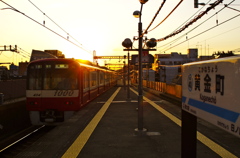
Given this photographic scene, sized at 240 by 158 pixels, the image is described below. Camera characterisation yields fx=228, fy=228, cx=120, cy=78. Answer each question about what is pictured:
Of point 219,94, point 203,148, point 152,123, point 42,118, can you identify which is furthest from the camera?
point 42,118

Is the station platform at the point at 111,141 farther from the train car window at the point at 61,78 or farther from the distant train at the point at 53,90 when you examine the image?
the train car window at the point at 61,78

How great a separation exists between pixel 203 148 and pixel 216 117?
13.6ft

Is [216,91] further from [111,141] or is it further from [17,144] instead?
[17,144]

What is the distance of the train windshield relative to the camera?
33.8 ft

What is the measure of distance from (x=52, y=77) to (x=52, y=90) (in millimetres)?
595

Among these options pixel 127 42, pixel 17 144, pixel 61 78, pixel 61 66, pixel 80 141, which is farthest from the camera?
pixel 61 66

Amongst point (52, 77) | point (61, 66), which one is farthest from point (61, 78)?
point (61, 66)

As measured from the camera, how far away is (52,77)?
1034cm

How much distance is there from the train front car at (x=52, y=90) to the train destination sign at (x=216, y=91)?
7.75 m

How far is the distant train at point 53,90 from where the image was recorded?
1016cm

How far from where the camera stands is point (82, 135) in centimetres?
759

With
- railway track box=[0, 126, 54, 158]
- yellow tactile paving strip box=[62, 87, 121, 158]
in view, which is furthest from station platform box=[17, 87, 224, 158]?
railway track box=[0, 126, 54, 158]

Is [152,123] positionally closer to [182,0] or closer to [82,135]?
[82,135]

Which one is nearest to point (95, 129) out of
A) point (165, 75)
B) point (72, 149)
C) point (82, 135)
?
point (82, 135)
